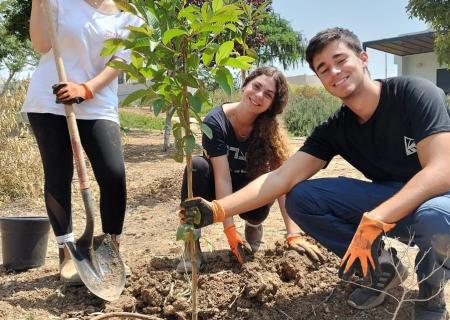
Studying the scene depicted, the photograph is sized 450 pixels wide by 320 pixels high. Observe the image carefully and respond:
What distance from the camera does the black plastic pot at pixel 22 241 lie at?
2.63 metres

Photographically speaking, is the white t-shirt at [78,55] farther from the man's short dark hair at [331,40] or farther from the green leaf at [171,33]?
the green leaf at [171,33]

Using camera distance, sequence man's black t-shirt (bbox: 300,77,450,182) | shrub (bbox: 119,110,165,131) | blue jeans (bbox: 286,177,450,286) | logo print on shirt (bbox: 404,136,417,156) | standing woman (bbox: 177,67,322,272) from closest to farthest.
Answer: man's black t-shirt (bbox: 300,77,450,182), logo print on shirt (bbox: 404,136,417,156), blue jeans (bbox: 286,177,450,286), standing woman (bbox: 177,67,322,272), shrub (bbox: 119,110,165,131)

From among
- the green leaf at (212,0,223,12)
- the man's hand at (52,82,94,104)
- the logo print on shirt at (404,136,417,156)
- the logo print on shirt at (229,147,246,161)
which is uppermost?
the green leaf at (212,0,223,12)

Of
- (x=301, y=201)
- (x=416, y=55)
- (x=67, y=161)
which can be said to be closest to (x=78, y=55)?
(x=67, y=161)

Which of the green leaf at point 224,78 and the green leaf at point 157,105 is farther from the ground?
the green leaf at point 224,78

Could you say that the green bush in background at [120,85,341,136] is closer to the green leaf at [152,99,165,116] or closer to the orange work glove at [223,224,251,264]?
the orange work glove at [223,224,251,264]

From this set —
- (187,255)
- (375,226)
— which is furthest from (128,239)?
(375,226)

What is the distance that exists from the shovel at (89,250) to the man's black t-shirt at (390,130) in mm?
955

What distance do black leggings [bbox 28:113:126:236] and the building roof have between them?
68.8 ft

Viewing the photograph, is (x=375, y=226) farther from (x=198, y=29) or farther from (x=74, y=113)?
(x=74, y=113)

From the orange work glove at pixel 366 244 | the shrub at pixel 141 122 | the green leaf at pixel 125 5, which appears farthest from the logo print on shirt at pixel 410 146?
the shrub at pixel 141 122

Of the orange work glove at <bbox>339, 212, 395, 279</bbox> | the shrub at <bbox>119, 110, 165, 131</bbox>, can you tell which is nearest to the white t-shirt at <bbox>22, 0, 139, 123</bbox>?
the orange work glove at <bbox>339, 212, 395, 279</bbox>

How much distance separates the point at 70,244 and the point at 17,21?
22.7 feet

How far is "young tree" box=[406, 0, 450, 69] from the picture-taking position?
34.1 feet
